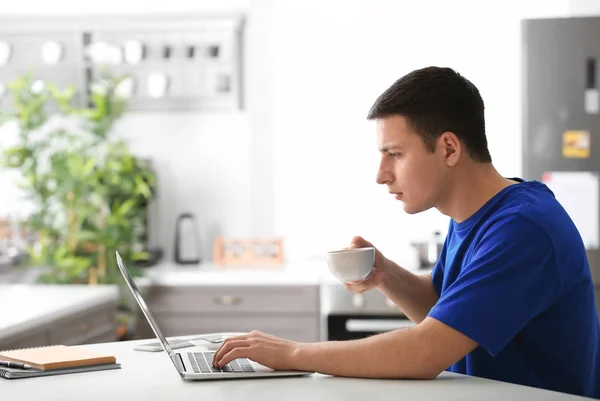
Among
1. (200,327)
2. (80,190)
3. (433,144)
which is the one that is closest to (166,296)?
(200,327)

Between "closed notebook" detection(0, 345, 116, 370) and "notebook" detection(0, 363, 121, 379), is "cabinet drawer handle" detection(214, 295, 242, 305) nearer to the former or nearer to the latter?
"closed notebook" detection(0, 345, 116, 370)

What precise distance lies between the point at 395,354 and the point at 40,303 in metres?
1.81

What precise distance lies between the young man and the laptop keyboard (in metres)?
0.03

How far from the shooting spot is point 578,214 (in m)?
3.97

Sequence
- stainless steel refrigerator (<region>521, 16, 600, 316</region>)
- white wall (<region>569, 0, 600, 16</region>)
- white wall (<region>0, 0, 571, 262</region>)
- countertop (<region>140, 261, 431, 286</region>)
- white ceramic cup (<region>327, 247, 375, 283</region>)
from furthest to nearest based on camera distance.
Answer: white wall (<region>0, 0, 571, 262</region>), white wall (<region>569, 0, 600, 16</region>), countertop (<region>140, 261, 431, 286</region>), stainless steel refrigerator (<region>521, 16, 600, 316</region>), white ceramic cup (<region>327, 247, 375, 283</region>)

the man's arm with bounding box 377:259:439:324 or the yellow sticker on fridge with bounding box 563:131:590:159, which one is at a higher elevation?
the yellow sticker on fridge with bounding box 563:131:590:159

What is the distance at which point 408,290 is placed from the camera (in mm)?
2109

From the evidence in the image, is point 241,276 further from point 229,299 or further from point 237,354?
point 237,354

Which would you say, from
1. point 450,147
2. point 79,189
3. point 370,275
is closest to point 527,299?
point 450,147

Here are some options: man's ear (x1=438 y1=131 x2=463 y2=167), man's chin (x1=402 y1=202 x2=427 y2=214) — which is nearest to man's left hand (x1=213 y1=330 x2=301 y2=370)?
man's chin (x1=402 y1=202 x2=427 y2=214)

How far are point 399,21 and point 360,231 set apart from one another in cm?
118

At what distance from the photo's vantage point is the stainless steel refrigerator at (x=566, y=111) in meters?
3.98

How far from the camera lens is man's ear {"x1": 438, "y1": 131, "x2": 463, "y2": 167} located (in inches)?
71.1

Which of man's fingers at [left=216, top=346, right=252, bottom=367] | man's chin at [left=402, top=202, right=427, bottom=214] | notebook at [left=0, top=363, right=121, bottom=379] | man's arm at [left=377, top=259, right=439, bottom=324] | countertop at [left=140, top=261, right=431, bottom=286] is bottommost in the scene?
countertop at [left=140, top=261, right=431, bottom=286]
